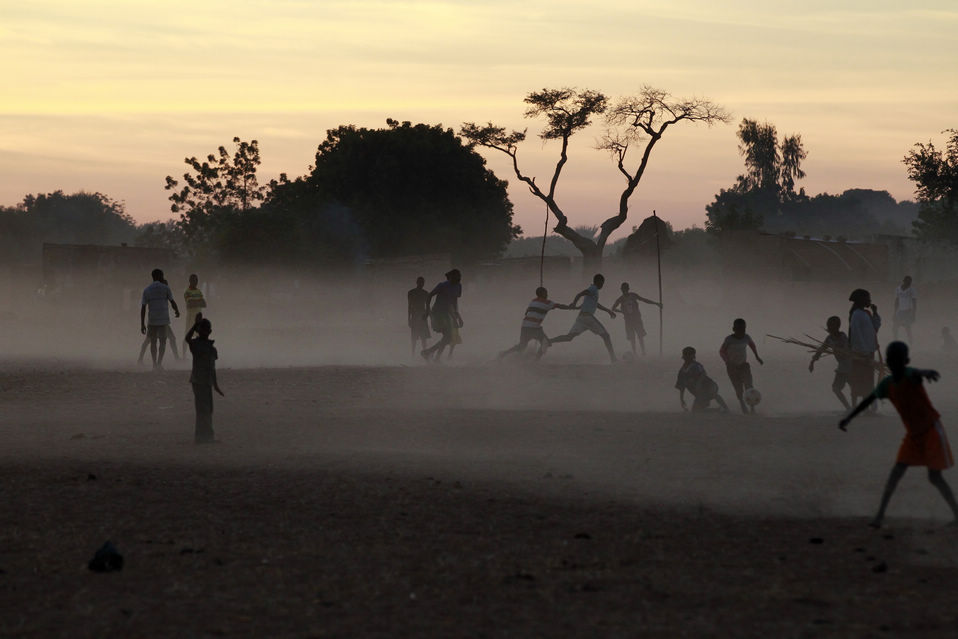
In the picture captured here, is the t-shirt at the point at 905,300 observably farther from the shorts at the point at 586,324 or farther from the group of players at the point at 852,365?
the shorts at the point at 586,324

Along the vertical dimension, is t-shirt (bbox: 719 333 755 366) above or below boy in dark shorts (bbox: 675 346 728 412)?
above

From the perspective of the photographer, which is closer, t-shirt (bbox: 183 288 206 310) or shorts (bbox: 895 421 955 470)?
shorts (bbox: 895 421 955 470)

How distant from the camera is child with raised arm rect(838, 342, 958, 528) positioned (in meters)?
8.55

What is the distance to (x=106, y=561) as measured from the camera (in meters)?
7.43

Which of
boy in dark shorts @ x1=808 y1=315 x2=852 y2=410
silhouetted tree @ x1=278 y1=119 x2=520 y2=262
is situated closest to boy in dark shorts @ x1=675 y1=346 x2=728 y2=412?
boy in dark shorts @ x1=808 y1=315 x2=852 y2=410

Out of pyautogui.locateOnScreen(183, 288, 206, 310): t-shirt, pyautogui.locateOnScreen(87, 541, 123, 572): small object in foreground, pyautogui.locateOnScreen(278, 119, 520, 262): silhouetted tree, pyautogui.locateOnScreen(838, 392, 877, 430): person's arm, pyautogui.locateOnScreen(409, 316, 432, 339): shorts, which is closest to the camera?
Result: pyautogui.locateOnScreen(87, 541, 123, 572): small object in foreground

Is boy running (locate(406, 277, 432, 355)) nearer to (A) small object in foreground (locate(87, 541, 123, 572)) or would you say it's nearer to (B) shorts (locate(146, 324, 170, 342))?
(B) shorts (locate(146, 324, 170, 342))

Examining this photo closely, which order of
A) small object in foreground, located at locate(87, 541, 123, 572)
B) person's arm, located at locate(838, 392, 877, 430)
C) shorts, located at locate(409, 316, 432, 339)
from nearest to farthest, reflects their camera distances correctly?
small object in foreground, located at locate(87, 541, 123, 572)
person's arm, located at locate(838, 392, 877, 430)
shorts, located at locate(409, 316, 432, 339)

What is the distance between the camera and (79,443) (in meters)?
13.2

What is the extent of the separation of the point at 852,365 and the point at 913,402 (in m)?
6.57

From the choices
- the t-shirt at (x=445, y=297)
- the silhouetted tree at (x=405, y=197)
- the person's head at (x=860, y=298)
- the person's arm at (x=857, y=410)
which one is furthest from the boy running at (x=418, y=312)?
the silhouetted tree at (x=405, y=197)

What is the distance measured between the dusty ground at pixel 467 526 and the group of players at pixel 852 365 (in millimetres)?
443

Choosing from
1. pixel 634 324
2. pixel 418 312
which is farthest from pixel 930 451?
pixel 418 312

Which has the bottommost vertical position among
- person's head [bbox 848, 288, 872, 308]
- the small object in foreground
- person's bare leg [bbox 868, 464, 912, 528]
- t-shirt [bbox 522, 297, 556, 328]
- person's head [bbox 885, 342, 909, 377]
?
the small object in foreground
